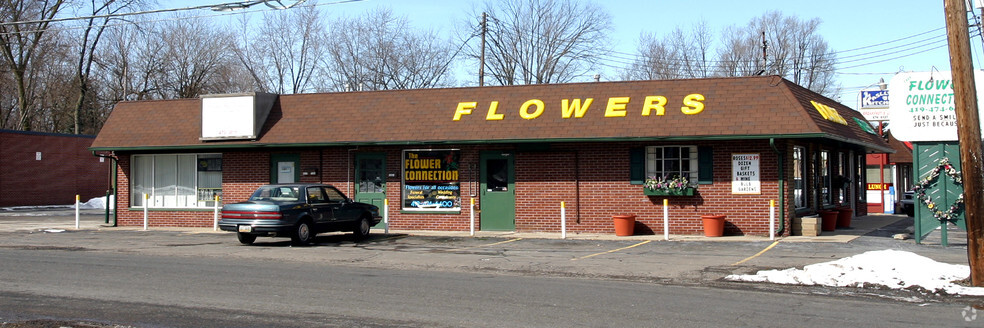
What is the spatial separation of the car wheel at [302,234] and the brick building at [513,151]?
12.8 ft

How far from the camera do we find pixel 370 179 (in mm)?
22672

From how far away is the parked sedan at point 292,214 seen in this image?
17547 millimetres

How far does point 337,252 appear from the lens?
16828 millimetres

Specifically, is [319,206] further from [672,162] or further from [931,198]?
[931,198]

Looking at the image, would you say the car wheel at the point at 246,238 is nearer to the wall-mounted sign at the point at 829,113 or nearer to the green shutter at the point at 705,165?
the green shutter at the point at 705,165

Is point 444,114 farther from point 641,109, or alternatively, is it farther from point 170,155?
point 170,155

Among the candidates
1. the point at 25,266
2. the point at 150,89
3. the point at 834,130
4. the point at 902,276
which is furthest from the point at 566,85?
the point at 150,89

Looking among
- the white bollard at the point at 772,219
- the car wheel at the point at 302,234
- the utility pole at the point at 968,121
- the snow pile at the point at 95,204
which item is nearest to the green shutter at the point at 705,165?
the white bollard at the point at 772,219

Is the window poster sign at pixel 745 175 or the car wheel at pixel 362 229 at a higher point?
the window poster sign at pixel 745 175

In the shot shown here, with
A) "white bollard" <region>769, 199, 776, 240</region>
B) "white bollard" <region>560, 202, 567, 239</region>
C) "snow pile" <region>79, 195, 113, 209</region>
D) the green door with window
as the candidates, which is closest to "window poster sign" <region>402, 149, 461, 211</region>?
"white bollard" <region>560, 202, 567, 239</region>

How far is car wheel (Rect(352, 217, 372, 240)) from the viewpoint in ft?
64.2

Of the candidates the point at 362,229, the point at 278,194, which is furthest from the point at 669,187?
the point at 278,194

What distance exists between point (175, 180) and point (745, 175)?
1639 centimetres

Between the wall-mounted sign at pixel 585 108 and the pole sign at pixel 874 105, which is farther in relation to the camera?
the pole sign at pixel 874 105
